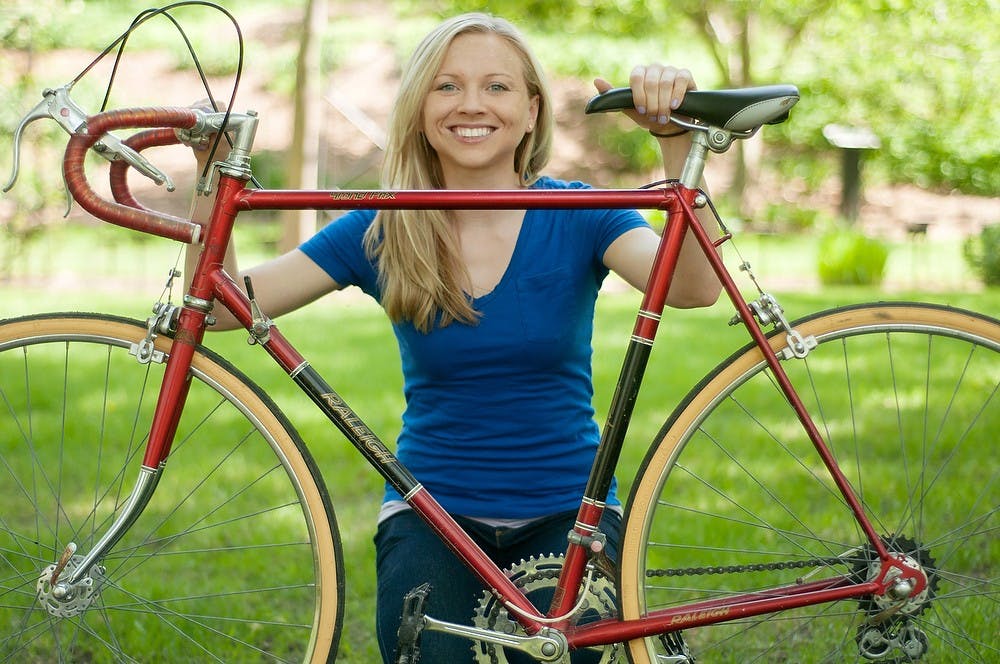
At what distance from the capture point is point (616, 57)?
1934cm

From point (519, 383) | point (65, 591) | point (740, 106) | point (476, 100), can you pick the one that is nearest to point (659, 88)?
point (740, 106)

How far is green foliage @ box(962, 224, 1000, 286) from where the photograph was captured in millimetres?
10906

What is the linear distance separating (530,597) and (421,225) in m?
0.86

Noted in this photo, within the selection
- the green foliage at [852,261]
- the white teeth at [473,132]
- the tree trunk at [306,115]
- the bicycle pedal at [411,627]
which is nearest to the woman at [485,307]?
the white teeth at [473,132]

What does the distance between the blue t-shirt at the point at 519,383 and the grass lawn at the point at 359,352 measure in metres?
0.83

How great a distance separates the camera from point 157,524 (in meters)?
3.34

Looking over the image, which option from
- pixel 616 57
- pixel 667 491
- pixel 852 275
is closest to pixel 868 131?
pixel 616 57

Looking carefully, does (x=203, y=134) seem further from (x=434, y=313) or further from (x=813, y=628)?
(x=813, y=628)

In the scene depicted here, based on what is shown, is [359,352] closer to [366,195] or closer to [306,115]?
[366,195]

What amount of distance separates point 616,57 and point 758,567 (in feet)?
58.8

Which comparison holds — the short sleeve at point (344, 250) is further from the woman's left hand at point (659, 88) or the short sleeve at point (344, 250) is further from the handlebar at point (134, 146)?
the woman's left hand at point (659, 88)

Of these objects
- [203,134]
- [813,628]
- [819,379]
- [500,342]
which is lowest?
[813,628]

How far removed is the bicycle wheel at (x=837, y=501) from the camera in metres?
2.18

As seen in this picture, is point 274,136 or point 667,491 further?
point 274,136
